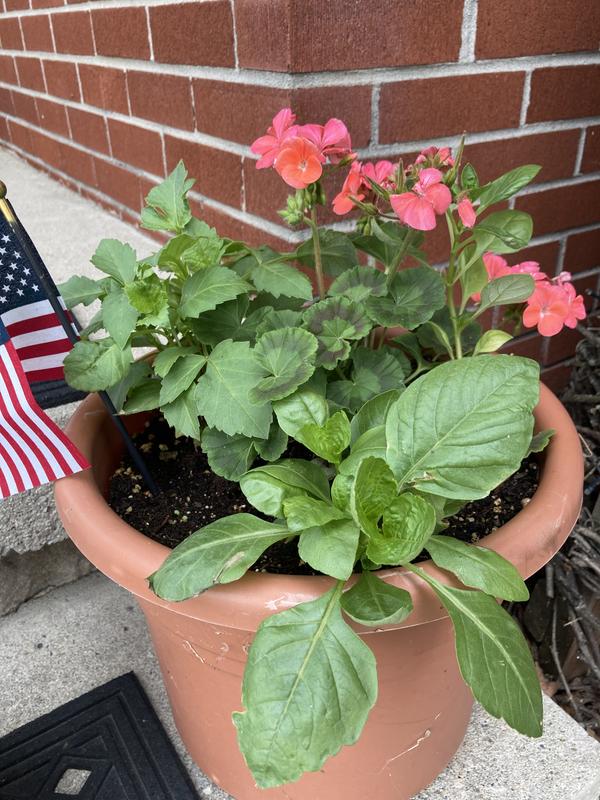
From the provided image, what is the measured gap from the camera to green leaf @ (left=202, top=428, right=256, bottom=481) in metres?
0.79

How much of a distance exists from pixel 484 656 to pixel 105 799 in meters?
0.65

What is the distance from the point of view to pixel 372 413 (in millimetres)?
759

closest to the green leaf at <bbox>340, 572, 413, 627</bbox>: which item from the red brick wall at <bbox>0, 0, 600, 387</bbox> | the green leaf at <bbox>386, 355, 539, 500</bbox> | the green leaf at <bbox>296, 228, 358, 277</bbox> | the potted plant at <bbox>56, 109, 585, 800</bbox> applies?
the potted plant at <bbox>56, 109, 585, 800</bbox>

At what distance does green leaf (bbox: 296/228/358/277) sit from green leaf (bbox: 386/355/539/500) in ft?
0.94

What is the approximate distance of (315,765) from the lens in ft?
1.83

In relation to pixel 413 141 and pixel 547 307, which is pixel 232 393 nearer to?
pixel 547 307

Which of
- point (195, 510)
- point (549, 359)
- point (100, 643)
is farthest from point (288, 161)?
point (549, 359)

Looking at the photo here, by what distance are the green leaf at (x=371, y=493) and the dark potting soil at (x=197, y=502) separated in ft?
0.50

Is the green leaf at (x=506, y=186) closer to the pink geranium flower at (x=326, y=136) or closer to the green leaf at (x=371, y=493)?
the pink geranium flower at (x=326, y=136)

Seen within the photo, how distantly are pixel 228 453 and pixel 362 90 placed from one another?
0.67 m

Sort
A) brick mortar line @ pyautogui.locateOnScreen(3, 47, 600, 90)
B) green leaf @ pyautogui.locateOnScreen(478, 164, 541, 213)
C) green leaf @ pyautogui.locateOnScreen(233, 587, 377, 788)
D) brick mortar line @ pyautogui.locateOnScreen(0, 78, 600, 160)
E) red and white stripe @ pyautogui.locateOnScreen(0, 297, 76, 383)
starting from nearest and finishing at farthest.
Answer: green leaf @ pyautogui.locateOnScreen(233, 587, 377, 788)
green leaf @ pyautogui.locateOnScreen(478, 164, 541, 213)
red and white stripe @ pyautogui.locateOnScreen(0, 297, 76, 383)
brick mortar line @ pyautogui.locateOnScreen(3, 47, 600, 90)
brick mortar line @ pyautogui.locateOnScreen(0, 78, 600, 160)

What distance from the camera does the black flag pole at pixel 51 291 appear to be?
32.8 inches

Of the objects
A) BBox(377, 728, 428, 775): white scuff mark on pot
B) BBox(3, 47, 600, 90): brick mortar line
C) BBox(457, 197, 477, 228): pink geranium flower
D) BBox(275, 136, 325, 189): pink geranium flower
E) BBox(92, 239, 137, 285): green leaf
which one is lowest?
BBox(377, 728, 428, 775): white scuff mark on pot

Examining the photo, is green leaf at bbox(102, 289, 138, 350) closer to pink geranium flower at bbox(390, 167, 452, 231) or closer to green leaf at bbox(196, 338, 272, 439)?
green leaf at bbox(196, 338, 272, 439)
